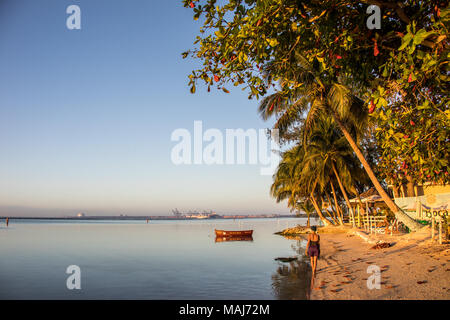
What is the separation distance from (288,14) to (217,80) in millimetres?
1659

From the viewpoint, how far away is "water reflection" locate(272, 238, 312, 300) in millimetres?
9366

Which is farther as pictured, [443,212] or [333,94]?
[333,94]

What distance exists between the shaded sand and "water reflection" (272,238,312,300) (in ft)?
1.50

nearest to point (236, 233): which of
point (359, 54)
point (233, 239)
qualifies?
point (233, 239)

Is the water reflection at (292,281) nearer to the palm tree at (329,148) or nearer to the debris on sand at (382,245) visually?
the debris on sand at (382,245)

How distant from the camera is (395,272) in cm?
909

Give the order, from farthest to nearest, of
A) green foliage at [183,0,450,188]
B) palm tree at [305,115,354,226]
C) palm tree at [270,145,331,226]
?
palm tree at [270,145,331,226] < palm tree at [305,115,354,226] < green foliage at [183,0,450,188]

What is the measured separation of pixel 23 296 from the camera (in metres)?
12.0

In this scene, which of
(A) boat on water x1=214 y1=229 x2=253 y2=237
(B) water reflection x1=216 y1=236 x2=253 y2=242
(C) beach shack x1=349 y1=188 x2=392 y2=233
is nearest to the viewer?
(C) beach shack x1=349 y1=188 x2=392 y2=233
